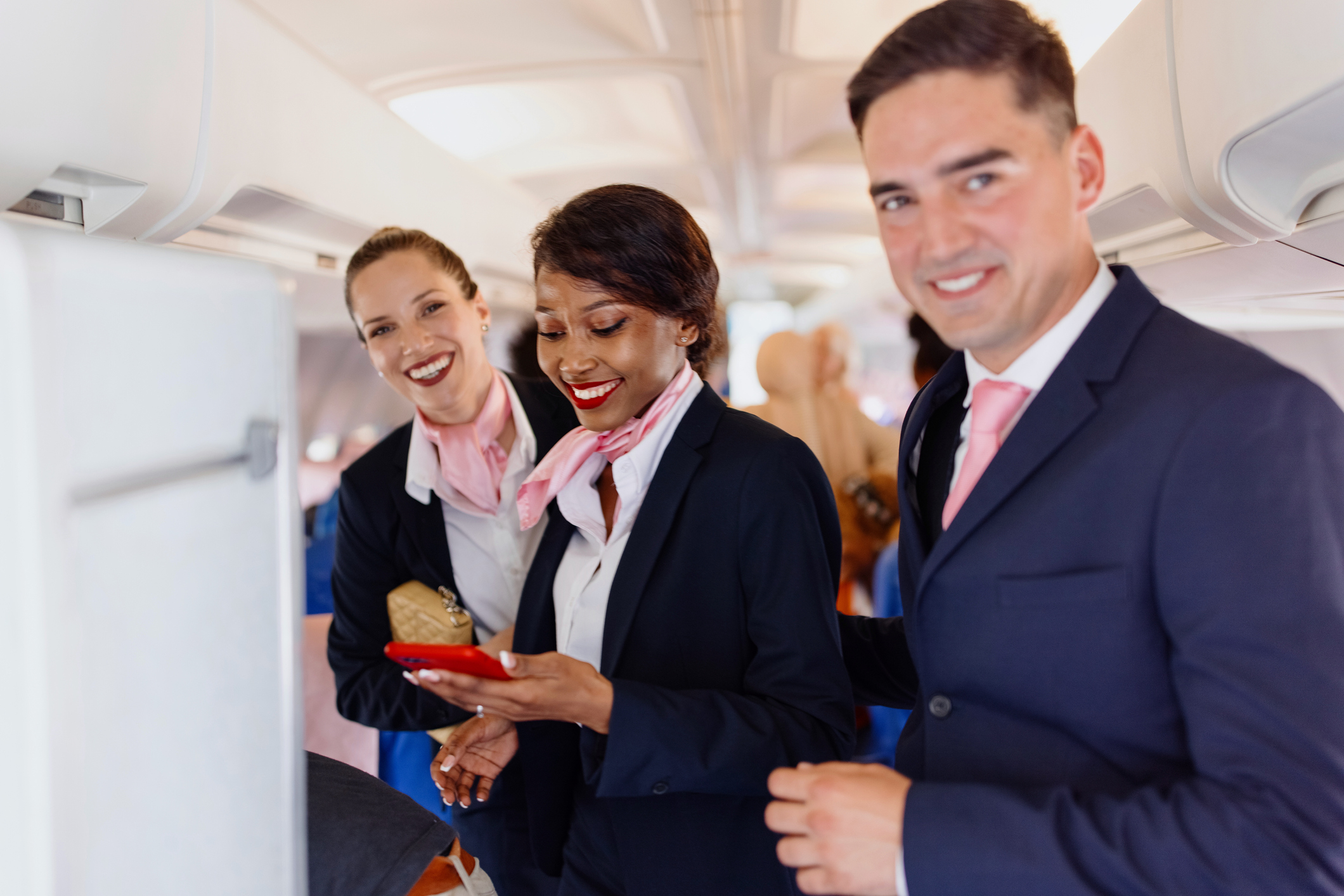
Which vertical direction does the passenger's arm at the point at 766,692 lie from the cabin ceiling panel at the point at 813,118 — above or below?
below

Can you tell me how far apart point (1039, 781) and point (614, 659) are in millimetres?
774

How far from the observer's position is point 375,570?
2320 millimetres

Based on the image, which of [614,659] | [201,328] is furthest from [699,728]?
[201,328]

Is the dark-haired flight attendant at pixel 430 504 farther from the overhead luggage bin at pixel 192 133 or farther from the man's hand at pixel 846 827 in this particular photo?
the man's hand at pixel 846 827

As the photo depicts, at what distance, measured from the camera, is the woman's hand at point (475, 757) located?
1.87m

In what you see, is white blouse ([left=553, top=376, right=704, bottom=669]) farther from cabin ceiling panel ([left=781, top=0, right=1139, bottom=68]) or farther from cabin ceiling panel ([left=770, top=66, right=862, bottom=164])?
cabin ceiling panel ([left=770, top=66, right=862, bottom=164])

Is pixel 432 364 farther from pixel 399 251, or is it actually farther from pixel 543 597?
pixel 543 597

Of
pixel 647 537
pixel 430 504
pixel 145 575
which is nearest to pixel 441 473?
pixel 430 504

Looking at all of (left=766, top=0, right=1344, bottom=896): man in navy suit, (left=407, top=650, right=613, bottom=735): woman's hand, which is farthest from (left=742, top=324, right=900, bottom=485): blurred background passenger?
(left=766, top=0, right=1344, bottom=896): man in navy suit

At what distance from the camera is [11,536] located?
2.17 feet

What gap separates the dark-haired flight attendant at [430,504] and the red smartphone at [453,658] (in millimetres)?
820

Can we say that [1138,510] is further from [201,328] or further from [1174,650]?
[201,328]

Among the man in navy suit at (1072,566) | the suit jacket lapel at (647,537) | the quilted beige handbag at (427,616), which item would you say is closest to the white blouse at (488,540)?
the quilted beige handbag at (427,616)

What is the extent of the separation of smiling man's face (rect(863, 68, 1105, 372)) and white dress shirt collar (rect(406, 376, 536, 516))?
137cm
